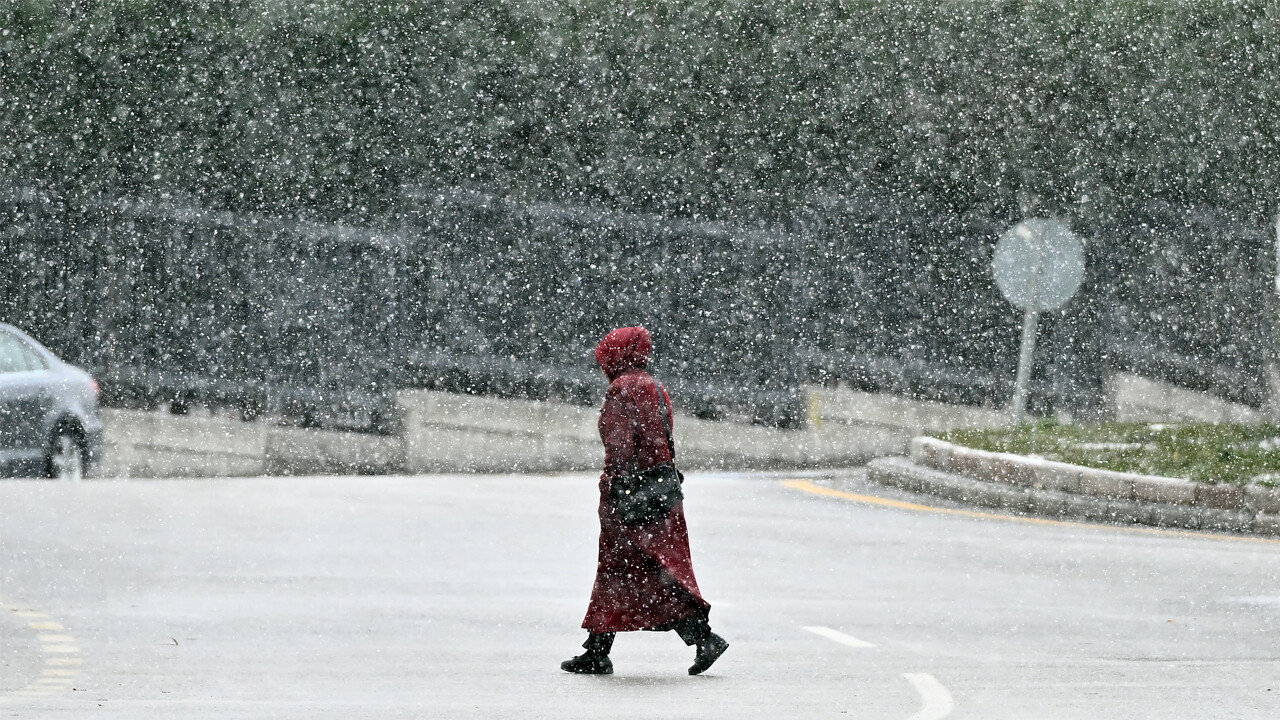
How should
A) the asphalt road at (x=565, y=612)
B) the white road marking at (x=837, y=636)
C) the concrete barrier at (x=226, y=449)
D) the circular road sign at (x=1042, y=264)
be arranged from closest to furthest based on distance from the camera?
the asphalt road at (x=565, y=612) → the white road marking at (x=837, y=636) → the concrete barrier at (x=226, y=449) → the circular road sign at (x=1042, y=264)

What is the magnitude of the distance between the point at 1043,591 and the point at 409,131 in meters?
12.8

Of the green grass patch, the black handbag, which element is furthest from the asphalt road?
the green grass patch

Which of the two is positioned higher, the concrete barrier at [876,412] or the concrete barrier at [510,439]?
the concrete barrier at [876,412]

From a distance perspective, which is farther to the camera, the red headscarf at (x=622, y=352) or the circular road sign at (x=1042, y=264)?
the circular road sign at (x=1042, y=264)

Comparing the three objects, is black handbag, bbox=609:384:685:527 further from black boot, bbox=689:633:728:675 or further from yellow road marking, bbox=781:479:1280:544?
yellow road marking, bbox=781:479:1280:544

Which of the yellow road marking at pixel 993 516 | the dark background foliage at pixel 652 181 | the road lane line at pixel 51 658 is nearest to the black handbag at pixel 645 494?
the road lane line at pixel 51 658

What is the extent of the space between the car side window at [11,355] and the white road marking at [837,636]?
29.3ft

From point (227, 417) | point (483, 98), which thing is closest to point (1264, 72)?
point (483, 98)

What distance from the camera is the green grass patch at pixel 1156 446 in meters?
15.3

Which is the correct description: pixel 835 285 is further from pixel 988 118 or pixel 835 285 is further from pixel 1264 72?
pixel 1264 72

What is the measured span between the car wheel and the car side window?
627 millimetres

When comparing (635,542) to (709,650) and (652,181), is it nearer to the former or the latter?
(709,650)

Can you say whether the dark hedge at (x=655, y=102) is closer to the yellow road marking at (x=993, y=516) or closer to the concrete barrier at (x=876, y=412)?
the concrete barrier at (x=876, y=412)

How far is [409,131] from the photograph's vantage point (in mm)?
22438
